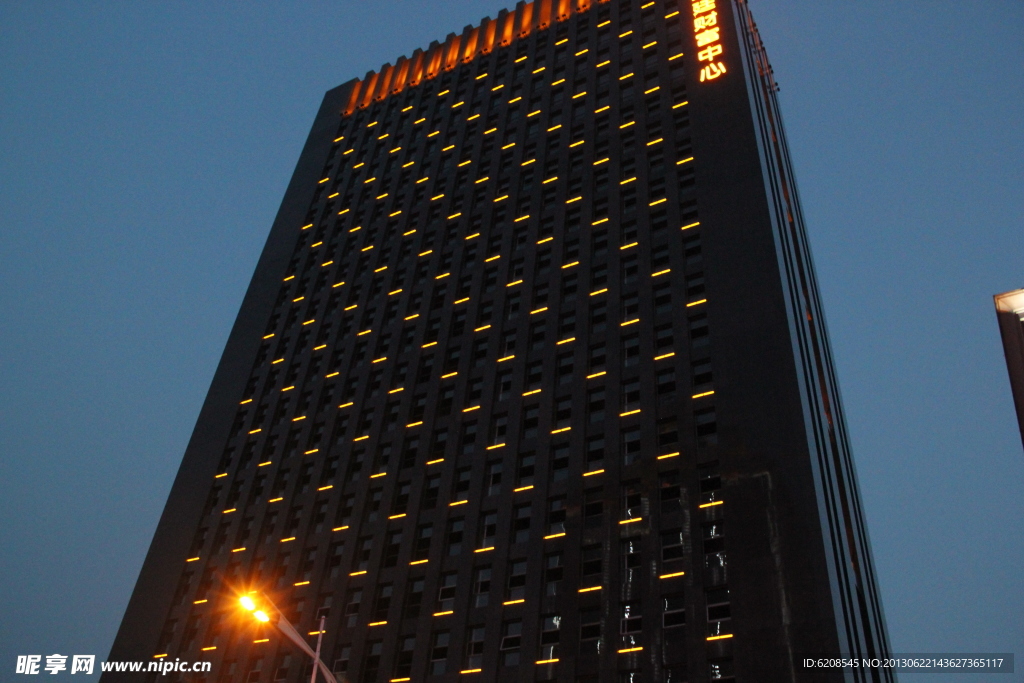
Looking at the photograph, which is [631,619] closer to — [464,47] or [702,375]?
[702,375]

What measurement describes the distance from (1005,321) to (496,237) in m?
51.9

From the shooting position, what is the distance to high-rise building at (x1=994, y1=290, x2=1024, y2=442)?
86.4ft

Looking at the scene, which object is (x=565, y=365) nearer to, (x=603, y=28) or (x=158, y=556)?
(x=158, y=556)

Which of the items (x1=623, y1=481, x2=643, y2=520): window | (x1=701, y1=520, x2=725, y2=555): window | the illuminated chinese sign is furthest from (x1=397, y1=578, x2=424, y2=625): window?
the illuminated chinese sign

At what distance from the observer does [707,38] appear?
78.6 metres

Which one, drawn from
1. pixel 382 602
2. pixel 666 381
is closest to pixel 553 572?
pixel 382 602

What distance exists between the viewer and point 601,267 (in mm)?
65812

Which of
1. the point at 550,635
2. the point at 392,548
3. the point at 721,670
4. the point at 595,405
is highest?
the point at 595,405

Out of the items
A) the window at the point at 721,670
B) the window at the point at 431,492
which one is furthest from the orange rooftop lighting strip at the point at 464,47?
the window at the point at 721,670

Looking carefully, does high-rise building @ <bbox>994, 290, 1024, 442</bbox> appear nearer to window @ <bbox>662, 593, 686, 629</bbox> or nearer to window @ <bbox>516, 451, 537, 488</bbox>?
window @ <bbox>662, 593, 686, 629</bbox>

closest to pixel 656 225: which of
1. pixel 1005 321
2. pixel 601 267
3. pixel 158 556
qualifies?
pixel 601 267

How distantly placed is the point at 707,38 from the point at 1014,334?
58.4 meters

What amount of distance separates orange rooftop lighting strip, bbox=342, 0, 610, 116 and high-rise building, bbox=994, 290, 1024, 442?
7411cm

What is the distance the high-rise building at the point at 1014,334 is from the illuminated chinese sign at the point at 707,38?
51845mm
